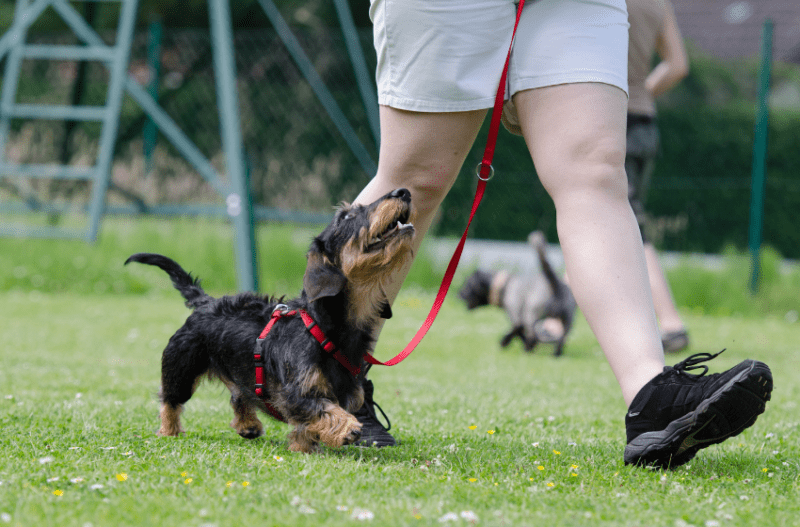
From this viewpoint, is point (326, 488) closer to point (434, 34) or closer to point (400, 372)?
point (434, 34)

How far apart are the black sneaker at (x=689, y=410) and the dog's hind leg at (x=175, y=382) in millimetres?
1533

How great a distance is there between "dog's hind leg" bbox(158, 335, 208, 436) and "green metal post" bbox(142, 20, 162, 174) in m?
9.06

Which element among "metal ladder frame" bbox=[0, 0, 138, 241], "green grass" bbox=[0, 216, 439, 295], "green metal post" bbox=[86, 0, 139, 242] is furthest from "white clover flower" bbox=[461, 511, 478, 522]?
"green grass" bbox=[0, 216, 439, 295]

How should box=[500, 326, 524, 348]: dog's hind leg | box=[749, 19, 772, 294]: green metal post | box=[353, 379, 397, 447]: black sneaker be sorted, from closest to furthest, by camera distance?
1. box=[353, 379, 397, 447]: black sneaker
2. box=[500, 326, 524, 348]: dog's hind leg
3. box=[749, 19, 772, 294]: green metal post

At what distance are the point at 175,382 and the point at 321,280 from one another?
0.74 m

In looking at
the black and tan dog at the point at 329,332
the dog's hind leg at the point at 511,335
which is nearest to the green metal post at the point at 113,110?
the dog's hind leg at the point at 511,335

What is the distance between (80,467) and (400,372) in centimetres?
275

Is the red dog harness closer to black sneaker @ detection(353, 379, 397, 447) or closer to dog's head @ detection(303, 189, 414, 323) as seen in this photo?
dog's head @ detection(303, 189, 414, 323)

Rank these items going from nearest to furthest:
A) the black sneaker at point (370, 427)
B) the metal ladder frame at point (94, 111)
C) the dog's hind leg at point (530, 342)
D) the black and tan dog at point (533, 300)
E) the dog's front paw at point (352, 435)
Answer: the dog's front paw at point (352, 435), the black sneaker at point (370, 427), the black and tan dog at point (533, 300), the dog's hind leg at point (530, 342), the metal ladder frame at point (94, 111)

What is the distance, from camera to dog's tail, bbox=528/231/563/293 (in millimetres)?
5789

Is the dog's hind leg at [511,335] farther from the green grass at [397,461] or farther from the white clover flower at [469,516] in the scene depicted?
the white clover flower at [469,516]

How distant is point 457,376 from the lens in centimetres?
493

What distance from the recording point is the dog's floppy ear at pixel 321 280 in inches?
108

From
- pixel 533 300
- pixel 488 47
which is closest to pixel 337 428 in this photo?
pixel 488 47
